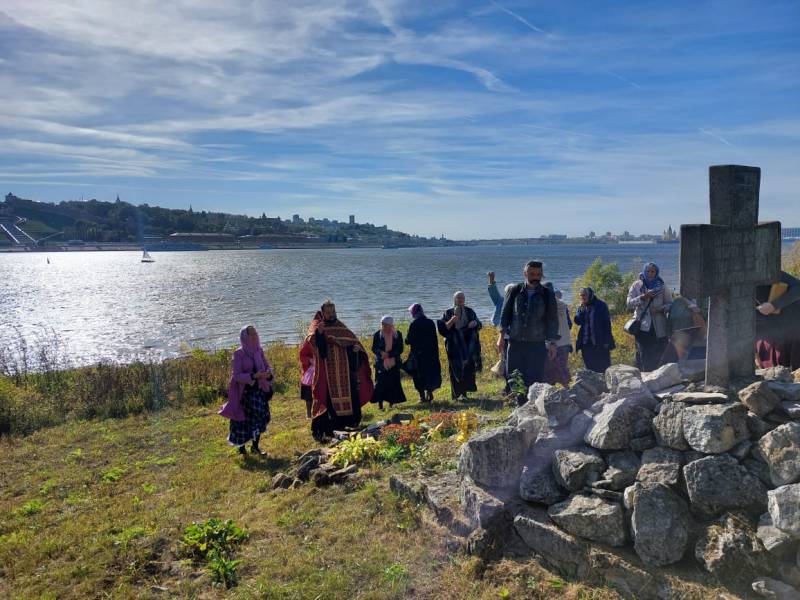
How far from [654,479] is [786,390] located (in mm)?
1372

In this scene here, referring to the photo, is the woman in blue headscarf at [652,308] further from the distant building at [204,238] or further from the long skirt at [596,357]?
the distant building at [204,238]

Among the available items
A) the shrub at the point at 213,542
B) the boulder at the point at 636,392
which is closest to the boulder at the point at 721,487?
the boulder at the point at 636,392

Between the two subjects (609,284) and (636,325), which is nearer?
(636,325)

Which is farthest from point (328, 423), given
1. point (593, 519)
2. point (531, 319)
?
point (593, 519)

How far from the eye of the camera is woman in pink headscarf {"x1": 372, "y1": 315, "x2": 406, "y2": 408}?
10.2 meters

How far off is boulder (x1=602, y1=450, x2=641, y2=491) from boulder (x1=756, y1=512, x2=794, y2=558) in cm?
88

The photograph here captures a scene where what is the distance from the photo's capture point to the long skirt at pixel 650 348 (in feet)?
28.2

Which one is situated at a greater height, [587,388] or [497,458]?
[587,388]

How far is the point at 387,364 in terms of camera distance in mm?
10188

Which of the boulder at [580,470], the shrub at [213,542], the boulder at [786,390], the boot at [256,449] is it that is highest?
the boulder at [786,390]

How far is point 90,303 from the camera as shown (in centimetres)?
5031

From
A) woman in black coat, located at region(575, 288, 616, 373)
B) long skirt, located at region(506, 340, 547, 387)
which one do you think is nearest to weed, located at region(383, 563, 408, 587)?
long skirt, located at region(506, 340, 547, 387)

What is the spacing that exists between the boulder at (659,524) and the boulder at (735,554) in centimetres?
16

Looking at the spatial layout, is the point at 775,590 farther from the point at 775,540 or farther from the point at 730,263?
the point at 730,263
